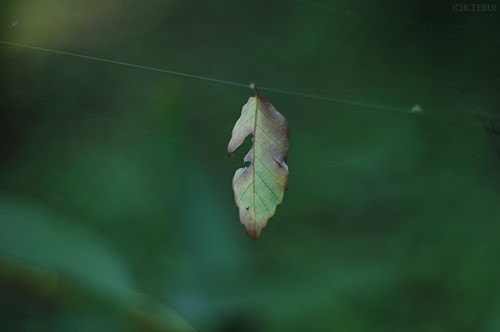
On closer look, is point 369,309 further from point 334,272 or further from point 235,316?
point 235,316

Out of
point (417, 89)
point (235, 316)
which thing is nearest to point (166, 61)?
point (417, 89)

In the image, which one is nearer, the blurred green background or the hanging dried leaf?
the hanging dried leaf

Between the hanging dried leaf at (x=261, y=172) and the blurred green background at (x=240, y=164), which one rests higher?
the blurred green background at (x=240, y=164)

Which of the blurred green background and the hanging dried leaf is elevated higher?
the blurred green background

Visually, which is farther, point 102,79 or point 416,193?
point 102,79

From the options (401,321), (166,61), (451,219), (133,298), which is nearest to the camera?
(133,298)
